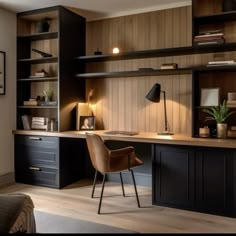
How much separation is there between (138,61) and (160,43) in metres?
0.36

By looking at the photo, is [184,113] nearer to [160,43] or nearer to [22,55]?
[160,43]

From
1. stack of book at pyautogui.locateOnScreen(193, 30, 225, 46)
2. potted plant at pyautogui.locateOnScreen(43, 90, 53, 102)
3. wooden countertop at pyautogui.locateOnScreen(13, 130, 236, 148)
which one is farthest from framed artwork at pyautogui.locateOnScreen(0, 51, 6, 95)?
stack of book at pyautogui.locateOnScreen(193, 30, 225, 46)

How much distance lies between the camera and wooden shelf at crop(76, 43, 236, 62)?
10.3 ft

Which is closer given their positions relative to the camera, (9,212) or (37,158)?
(9,212)

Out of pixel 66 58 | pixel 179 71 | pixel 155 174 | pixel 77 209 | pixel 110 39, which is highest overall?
pixel 110 39

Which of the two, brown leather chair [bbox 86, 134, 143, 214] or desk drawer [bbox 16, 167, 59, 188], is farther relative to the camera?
desk drawer [bbox 16, 167, 59, 188]

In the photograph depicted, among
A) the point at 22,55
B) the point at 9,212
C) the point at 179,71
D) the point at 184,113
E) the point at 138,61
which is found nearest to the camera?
the point at 9,212

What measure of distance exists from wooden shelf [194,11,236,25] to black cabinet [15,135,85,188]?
2.19 metres

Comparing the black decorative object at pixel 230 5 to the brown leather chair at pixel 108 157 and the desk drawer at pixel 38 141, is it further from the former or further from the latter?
the desk drawer at pixel 38 141

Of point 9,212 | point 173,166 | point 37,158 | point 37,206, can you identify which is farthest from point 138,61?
point 9,212

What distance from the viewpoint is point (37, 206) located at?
10.1ft

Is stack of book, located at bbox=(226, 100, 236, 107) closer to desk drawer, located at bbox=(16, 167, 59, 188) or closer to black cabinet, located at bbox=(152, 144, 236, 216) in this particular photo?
black cabinet, located at bbox=(152, 144, 236, 216)

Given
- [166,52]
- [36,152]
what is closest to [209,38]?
[166,52]

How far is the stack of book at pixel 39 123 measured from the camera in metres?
4.02
